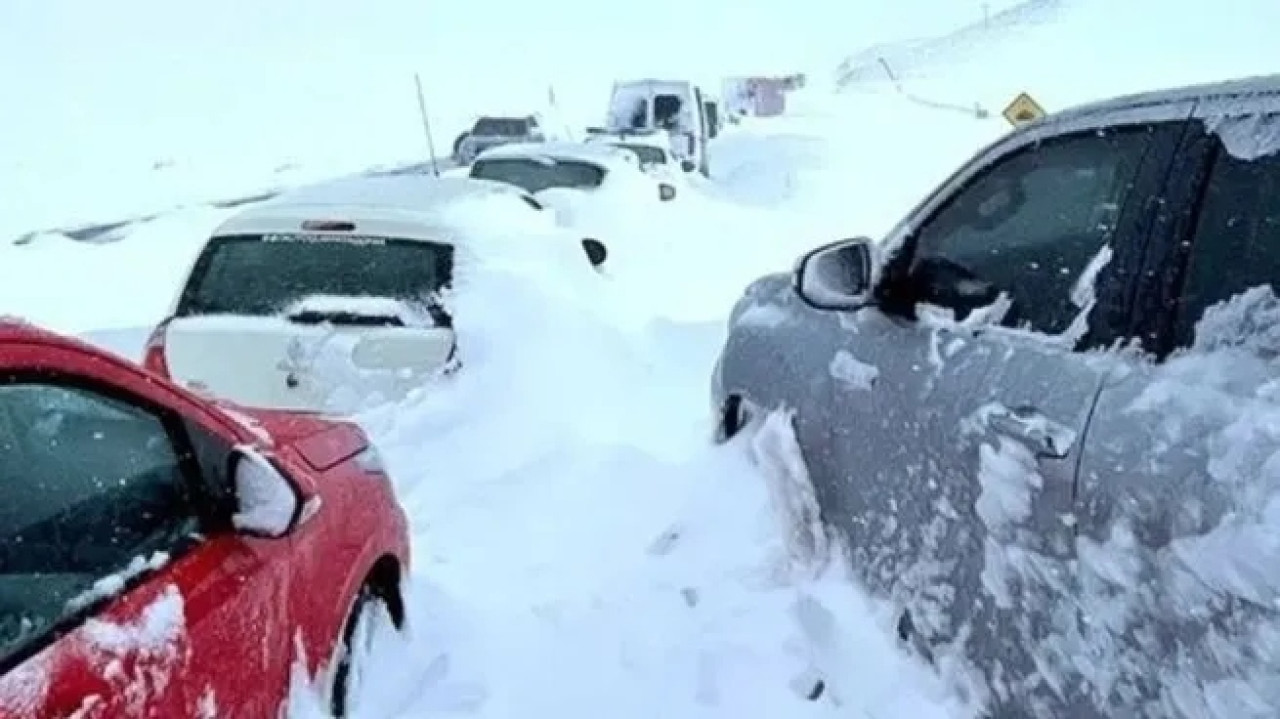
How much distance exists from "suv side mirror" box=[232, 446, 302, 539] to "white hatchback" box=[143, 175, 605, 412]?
10.7ft

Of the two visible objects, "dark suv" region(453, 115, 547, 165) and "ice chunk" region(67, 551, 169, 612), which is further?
"dark suv" region(453, 115, 547, 165)

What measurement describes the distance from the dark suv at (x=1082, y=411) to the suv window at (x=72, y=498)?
1.67 metres

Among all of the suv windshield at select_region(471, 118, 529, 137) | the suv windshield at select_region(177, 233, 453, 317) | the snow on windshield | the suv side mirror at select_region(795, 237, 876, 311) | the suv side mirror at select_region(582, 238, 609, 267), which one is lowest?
the suv windshield at select_region(471, 118, 529, 137)

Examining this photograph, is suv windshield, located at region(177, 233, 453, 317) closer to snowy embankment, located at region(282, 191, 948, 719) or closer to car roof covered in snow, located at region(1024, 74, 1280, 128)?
snowy embankment, located at region(282, 191, 948, 719)

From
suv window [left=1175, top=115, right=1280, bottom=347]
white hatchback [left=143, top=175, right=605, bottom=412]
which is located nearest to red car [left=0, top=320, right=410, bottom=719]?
suv window [left=1175, top=115, right=1280, bottom=347]

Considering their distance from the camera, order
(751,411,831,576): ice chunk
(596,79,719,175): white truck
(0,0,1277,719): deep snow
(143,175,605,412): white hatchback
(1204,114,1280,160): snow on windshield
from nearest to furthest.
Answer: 1. (1204,114,1280,160): snow on windshield
2. (0,0,1277,719): deep snow
3. (751,411,831,576): ice chunk
4. (143,175,605,412): white hatchback
5. (596,79,719,175): white truck

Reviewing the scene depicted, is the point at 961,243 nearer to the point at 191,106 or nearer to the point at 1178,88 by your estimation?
the point at 1178,88

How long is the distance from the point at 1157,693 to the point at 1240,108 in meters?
1.07

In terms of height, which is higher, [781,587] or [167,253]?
[781,587]

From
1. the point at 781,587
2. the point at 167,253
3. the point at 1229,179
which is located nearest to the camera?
the point at 1229,179

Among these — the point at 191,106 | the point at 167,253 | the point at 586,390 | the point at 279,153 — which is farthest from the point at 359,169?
the point at 586,390

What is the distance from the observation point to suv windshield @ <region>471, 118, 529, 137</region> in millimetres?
34531

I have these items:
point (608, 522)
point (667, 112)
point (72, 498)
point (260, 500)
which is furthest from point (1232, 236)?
point (667, 112)

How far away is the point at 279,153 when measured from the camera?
1783 inches
